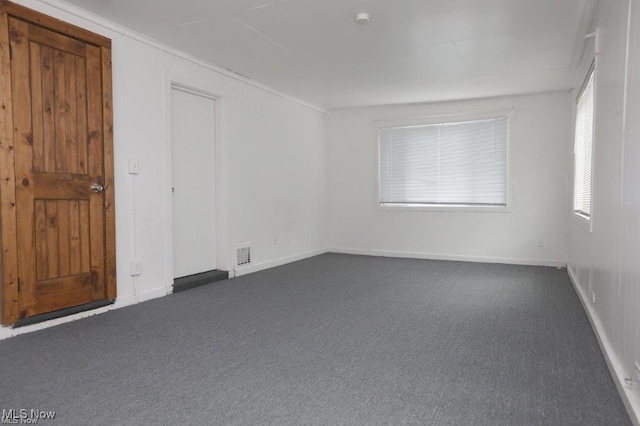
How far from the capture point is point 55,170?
3072 mm

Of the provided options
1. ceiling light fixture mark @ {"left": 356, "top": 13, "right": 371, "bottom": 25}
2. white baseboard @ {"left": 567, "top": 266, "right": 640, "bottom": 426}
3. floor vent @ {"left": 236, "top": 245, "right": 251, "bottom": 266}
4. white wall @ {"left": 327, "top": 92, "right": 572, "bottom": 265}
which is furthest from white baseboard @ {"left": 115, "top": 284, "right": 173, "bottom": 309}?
white wall @ {"left": 327, "top": 92, "right": 572, "bottom": 265}

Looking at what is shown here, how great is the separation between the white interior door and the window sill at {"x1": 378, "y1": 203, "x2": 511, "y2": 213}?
10.4 ft

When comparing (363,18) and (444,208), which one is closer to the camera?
(363,18)

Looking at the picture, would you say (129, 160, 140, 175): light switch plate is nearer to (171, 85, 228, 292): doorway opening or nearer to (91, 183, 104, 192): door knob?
(91, 183, 104, 192): door knob

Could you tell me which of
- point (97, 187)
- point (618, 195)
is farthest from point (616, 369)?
point (97, 187)

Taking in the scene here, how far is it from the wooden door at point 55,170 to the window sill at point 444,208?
4.45 m

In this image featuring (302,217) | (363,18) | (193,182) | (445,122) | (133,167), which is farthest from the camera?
(302,217)

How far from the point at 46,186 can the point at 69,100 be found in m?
0.71

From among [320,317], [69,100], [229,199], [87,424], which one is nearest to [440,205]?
[229,199]

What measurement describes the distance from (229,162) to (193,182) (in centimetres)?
53

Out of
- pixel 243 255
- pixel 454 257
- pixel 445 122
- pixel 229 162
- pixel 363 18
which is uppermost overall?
pixel 363 18

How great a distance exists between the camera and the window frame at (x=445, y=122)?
5.94 m

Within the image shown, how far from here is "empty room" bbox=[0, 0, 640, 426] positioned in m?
2.03

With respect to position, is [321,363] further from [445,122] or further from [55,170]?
[445,122]
